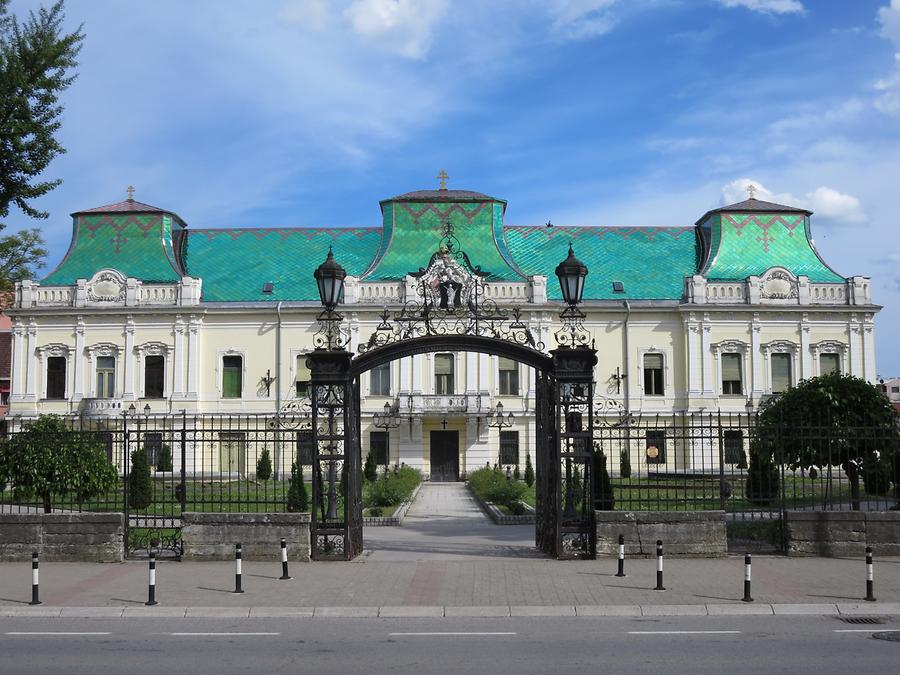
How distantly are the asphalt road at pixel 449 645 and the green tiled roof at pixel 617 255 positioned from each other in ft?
120

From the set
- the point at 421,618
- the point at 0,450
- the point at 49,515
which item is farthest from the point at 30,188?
the point at 421,618

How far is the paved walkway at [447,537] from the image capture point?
18.4 meters

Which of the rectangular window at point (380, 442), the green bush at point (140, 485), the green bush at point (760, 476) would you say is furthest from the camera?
the rectangular window at point (380, 442)

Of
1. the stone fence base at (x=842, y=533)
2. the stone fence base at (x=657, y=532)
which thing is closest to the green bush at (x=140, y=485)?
the stone fence base at (x=657, y=532)

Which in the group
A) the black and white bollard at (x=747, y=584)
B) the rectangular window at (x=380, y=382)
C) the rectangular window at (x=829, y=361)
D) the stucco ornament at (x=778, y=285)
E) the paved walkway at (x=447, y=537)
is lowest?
the paved walkway at (x=447, y=537)

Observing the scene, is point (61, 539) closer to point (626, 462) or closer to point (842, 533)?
point (842, 533)

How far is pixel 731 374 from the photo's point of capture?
4788 centimetres

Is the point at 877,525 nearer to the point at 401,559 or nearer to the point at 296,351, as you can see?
the point at 401,559

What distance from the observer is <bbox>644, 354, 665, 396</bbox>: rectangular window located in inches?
1897

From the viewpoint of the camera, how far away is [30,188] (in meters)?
20.5

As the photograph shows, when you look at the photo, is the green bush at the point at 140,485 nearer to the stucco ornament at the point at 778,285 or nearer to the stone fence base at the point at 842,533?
the stone fence base at the point at 842,533

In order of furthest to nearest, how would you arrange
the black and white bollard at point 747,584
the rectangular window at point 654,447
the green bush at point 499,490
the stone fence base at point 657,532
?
1. the green bush at point 499,490
2. the rectangular window at point 654,447
3. the stone fence base at point 657,532
4. the black and white bollard at point 747,584

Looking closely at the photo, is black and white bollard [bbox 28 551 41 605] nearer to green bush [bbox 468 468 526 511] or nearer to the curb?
the curb

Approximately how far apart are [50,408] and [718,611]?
41.9 metres
